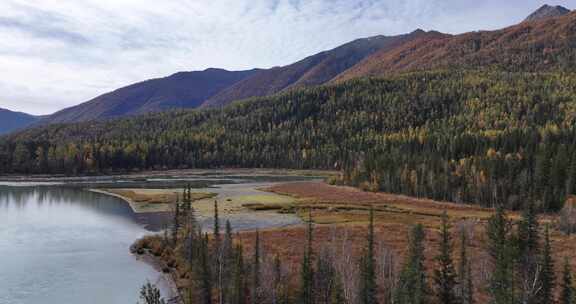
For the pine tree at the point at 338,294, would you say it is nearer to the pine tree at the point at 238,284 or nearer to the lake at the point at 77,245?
the pine tree at the point at 238,284

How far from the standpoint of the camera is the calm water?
166 feet

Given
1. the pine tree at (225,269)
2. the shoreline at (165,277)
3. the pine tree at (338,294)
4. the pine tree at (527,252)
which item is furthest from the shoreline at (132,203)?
the pine tree at (527,252)

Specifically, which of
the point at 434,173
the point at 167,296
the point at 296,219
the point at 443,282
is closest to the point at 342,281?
the point at 443,282

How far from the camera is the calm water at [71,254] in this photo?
50469mm

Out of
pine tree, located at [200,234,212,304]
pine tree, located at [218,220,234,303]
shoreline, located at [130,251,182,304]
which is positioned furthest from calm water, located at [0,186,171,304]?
pine tree, located at [218,220,234,303]

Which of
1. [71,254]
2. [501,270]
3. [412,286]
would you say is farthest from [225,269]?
[71,254]

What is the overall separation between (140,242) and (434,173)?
301 ft

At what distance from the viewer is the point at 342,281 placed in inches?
1692

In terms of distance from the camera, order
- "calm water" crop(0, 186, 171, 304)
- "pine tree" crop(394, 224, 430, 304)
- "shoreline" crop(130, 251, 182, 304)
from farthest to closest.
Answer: "calm water" crop(0, 186, 171, 304), "shoreline" crop(130, 251, 182, 304), "pine tree" crop(394, 224, 430, 304)

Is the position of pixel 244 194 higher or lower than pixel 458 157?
lower

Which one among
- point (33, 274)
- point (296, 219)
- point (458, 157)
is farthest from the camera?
point (458, 157)

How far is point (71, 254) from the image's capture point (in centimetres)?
6638

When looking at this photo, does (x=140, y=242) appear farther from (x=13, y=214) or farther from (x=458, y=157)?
(x=458, y=157)

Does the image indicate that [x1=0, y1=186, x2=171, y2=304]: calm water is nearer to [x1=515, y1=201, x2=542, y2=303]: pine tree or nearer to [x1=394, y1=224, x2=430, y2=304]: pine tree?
[x1=394, y1=224, x2=430, y2=304]: pine tree
